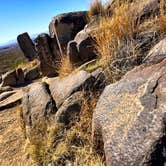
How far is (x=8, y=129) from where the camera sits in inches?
258

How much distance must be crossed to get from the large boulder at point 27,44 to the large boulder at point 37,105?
10402mm

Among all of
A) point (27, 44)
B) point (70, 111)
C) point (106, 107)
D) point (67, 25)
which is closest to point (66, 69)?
point (70, 111)

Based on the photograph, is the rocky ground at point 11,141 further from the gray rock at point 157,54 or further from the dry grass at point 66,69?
the gray rock at point 157,54

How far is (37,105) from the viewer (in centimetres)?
542

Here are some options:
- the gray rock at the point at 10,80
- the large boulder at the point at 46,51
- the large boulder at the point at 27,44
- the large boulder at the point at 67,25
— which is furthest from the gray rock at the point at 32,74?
the large boulder at the point at 67,25

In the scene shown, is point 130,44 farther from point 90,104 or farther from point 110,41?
point 90,104

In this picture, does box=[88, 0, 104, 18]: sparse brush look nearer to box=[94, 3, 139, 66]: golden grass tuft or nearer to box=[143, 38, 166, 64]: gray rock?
box=[94, 3, 139, 66]: golden grass tuft

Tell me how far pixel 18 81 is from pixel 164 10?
28.7ft

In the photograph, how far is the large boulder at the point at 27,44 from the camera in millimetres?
16125

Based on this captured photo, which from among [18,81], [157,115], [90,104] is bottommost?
[18,81]

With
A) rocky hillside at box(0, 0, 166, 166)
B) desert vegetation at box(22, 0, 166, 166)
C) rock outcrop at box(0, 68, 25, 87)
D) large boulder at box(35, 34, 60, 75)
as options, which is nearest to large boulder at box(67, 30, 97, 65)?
rocky hillside at box(0, 0, 166, 166)

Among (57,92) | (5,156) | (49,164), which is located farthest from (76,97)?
(5,156)

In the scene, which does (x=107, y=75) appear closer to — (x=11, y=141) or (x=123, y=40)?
(x=123, y=40)

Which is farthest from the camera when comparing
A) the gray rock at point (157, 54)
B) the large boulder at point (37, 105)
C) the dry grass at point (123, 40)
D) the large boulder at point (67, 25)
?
the large boulder at point (67, 25)
